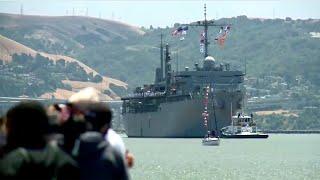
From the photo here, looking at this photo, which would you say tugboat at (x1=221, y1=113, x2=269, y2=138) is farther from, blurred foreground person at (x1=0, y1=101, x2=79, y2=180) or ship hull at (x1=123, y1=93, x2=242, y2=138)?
blurred foreground person at (x1=0, y1=101, x2=79, y2=180)

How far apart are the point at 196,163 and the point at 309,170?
30.8 ft

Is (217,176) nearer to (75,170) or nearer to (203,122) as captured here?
(75,170)

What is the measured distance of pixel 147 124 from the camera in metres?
146

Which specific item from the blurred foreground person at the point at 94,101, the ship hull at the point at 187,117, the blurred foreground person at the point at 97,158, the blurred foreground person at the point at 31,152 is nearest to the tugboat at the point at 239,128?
the ship hull at the point at 187,117

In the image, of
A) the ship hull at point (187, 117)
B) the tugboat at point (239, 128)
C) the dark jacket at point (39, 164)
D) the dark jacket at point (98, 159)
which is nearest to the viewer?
the dark jacket at point (39, 164)

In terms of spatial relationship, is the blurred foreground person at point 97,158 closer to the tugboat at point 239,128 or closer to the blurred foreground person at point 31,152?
the blurred foreground person at point 31,152

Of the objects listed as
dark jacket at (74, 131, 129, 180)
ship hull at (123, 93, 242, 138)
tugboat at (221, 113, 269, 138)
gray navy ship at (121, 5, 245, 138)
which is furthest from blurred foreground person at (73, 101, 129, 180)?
ship hull at (123, 93, 242, 138)

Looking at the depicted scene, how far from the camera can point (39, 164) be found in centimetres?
708

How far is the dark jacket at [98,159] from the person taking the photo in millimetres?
7449

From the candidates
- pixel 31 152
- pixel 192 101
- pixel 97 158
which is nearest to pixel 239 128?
pixel 192 101

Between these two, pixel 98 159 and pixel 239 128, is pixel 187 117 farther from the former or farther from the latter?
pixel 98 159

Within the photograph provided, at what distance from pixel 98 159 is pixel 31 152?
57 cm

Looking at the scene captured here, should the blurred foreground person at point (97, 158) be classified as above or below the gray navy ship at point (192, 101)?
above

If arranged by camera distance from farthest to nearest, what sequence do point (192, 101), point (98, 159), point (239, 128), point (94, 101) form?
1. point (192, 101)
2. point (239, 128)
3. point (94, 101)
4. point (98, 159)
